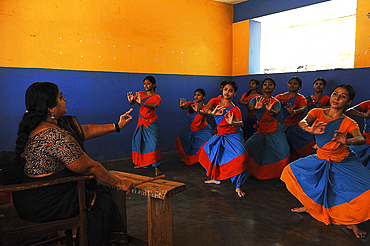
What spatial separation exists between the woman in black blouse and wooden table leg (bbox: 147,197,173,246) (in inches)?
8.0

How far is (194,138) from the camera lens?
17.7 ft

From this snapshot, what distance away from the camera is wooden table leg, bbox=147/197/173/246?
5.98 feet

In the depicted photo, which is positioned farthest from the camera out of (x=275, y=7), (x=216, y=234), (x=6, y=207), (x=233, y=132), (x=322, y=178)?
(x=275, y=7)

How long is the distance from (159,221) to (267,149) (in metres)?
2.77

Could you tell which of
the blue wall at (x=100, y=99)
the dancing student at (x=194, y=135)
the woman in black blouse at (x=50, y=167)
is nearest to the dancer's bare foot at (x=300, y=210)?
the woman in black blouse at (x=50, y=167)

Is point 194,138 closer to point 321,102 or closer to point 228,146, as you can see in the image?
point 228,146

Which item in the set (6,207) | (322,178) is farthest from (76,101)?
(322,178)

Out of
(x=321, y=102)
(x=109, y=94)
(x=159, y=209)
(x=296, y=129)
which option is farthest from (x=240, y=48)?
(x=159, y=209)

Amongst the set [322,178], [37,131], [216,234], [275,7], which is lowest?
[216,234]

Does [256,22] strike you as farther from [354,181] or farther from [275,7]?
[354,181]

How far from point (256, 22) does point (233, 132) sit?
173 inches

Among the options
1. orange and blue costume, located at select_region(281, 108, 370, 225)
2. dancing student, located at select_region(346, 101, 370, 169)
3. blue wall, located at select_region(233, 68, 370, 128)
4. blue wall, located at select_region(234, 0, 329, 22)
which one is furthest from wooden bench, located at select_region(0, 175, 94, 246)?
blue wall, located at select_region(234, 0, 329, 22)

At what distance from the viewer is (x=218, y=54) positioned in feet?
24.0

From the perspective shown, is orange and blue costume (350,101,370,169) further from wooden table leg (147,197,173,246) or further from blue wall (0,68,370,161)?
wooden table leg (147,197,173,246)
